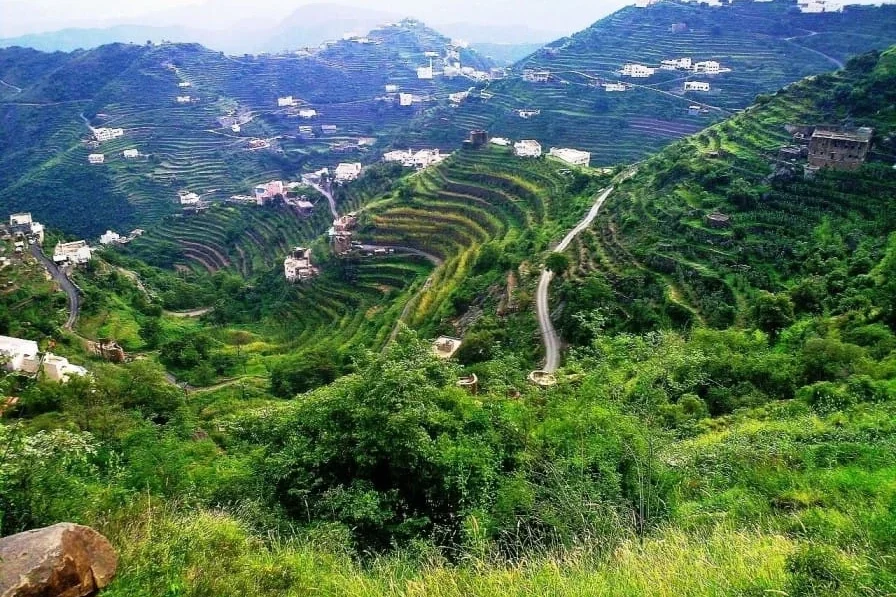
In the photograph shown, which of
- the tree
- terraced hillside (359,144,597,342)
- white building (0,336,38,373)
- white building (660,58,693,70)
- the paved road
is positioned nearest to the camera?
the tree

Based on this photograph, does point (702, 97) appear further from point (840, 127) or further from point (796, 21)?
point (840, 127)

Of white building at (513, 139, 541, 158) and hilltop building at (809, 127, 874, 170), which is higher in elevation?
hilltop building at (809, 127, 874, 170)

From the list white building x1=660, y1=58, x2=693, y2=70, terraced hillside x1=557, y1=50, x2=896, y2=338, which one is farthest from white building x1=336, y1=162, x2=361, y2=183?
white building x1=660, y1=58, x2=693, y2=70

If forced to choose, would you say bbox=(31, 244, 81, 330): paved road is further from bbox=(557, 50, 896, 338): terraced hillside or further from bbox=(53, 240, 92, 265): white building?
bbox=(557, 50, 896, 338): terraced hillside

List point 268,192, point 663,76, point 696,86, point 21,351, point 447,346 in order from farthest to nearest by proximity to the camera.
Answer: point 663,76
point 268,192
point 696,86
point 447,346
point 21,351

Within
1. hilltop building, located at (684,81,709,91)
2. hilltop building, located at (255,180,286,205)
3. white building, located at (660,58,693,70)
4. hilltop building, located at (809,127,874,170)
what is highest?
white building, located at (660,58,693,70)

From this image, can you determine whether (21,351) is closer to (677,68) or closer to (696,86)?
(696,86)

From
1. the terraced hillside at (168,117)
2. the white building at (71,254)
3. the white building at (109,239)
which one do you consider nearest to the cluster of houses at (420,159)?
the terraced hillside at (168,117)

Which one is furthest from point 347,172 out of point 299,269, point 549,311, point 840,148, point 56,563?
point 56,563
